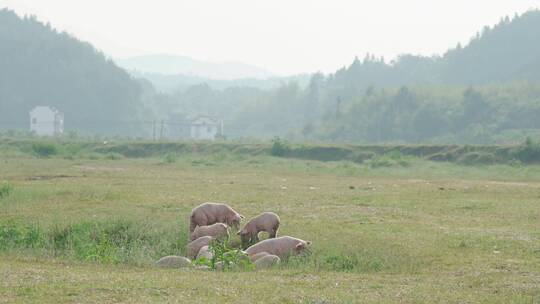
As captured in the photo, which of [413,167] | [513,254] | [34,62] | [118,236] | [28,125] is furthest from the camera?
[34,62]

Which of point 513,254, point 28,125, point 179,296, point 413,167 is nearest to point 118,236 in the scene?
point 179,296

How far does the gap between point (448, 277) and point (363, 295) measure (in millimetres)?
2550

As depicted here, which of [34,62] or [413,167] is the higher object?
[34,62]

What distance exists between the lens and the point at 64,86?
5837 inches

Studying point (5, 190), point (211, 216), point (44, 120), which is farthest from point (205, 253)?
point (44, 120)

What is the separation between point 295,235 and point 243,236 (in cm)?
128

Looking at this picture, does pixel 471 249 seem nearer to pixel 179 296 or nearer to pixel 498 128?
pixel 179 296

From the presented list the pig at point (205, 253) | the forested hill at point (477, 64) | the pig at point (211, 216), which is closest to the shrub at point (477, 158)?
the pig at point (211, 216)

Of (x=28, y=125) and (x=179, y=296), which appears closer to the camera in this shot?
(x=179, y=296)

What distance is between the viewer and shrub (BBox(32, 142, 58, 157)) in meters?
59.4

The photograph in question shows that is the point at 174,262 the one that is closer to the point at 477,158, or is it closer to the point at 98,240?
the point at 98,240

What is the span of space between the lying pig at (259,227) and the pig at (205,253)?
2.33m

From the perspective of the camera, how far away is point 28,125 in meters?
140

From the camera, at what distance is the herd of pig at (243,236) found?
629 inches
